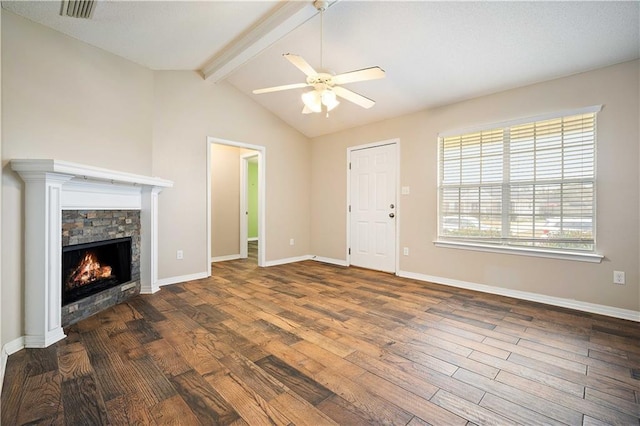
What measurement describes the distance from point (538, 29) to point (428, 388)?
307cm

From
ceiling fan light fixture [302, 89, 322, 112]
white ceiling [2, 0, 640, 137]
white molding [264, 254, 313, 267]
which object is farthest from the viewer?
white molding [264, 254, 313, 267]

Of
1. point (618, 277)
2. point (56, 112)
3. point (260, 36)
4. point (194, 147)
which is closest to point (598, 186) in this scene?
point (618, 277)

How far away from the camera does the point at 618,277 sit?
2797 mm

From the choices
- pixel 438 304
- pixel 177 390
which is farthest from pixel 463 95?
pixel 177 390

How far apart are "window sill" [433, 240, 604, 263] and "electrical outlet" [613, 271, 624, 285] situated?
0.54ft

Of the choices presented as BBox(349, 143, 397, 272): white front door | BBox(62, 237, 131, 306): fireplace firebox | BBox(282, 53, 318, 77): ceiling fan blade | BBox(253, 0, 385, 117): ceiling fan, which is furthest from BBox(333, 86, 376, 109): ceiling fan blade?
BBox(62, 237, 131, 306): fireplace firebox

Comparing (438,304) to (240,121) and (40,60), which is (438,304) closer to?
(240,121)

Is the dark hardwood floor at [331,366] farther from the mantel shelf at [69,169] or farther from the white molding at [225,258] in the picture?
the white molding at [225,258]

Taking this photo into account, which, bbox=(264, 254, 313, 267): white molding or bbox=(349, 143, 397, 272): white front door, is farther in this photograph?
bbox=(264, 254, 313, 267): white molding

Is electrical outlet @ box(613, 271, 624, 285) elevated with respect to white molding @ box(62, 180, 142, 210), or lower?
lower

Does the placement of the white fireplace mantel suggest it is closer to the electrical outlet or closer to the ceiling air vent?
the ceiling air vent

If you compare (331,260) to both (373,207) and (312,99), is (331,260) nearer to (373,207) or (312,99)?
(373,207)

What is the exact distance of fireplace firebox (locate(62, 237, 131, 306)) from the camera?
104 inches

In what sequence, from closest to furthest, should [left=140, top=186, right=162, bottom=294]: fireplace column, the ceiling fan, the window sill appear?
the ceiling fan → the window sill → [left=140, top=186, right=162, bottom=294]: fireplace column
